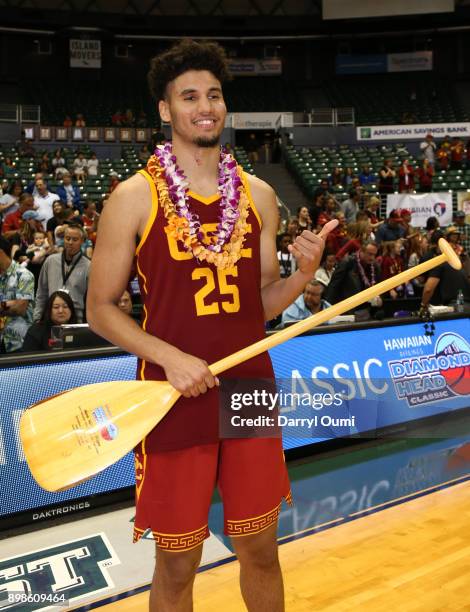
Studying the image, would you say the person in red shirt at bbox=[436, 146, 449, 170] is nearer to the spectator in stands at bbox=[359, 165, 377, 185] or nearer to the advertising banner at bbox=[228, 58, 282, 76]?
the spectator in stands at bbox=[359, 165, 377, 185]

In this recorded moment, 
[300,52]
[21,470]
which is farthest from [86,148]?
[21,470]

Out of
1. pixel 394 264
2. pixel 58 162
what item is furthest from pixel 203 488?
pixel 58 162

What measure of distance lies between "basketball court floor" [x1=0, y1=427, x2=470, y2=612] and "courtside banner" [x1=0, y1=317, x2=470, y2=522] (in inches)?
8.9

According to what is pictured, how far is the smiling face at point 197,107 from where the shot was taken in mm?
1756

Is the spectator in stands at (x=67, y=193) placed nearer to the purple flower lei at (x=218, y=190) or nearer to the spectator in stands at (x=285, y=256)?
the spectator in stands at (x=285, y=256)

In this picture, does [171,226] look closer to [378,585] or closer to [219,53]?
[219,53]

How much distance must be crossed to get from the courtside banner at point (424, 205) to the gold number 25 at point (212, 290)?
10.5 meters

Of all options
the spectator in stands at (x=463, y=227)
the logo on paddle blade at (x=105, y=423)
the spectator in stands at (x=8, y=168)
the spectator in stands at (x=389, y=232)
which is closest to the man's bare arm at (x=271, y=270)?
the logo on paddle blade at (x=105, y=423)

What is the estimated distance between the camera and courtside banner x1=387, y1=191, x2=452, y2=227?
38.8ft

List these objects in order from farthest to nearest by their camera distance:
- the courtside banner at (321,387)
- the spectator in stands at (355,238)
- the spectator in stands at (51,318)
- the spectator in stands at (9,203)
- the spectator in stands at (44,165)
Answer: the spectator in stands at (44,165) → the spectator in stands at (9,203) → the spectator in stands at (355,238) → the spectator in stands at (51,318) → the courtside banner at (321,387)

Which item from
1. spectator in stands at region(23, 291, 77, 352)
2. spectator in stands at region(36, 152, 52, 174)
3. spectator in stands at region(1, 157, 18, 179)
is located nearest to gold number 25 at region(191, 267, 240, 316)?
spectator in stands at region(23, 291, 77, 352)

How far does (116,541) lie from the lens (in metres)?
3.42

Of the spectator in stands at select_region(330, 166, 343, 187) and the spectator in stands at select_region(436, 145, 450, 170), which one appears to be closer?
the spectator in stands at select_region(330, 166, 343, 187)

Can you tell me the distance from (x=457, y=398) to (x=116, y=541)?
293cm
